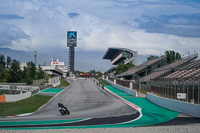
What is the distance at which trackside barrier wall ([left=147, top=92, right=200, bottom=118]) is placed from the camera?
821 inches

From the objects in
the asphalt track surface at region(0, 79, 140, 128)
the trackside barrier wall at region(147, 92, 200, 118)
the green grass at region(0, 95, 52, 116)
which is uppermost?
the trackside barrier wall at region(147, 92, 200, 118)

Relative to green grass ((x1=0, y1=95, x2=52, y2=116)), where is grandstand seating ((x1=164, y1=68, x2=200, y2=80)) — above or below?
above

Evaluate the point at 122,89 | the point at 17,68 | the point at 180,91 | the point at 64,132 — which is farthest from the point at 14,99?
the point at 17,68

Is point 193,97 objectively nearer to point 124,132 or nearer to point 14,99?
point 124,132

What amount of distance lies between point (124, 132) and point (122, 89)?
42.1m

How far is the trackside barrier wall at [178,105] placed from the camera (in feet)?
68.4

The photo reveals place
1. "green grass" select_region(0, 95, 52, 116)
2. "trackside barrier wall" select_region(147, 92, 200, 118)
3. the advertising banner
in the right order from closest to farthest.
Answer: "trackside barrier wall" select_region(147, 92, 200, 118) → the advertising banner → "green grass" select_region(0, 95, 52, 116)

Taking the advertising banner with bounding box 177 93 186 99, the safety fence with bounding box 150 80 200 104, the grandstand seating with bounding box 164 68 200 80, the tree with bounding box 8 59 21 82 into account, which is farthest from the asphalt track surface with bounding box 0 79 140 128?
the tree with bounding box 8 59 21 82

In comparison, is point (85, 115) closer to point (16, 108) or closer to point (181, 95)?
point (181, 95)

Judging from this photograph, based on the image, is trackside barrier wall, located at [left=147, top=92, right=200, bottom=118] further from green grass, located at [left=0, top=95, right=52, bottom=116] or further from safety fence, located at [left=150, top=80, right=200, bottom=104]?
green grass, located at [left=0, top=95, right=52, bottom=116]

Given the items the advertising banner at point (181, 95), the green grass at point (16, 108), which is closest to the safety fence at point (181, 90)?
the advertising banner at point (181, 95)

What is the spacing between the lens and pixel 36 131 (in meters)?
13.6

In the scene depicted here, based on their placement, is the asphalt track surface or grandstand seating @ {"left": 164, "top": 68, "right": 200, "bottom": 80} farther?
grandstand seating @ {"left": 164, "top": 68, "right": 200, "bottom": 80}

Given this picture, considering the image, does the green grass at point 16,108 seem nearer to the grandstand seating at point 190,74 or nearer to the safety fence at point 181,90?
the safety fence at point 181,90
